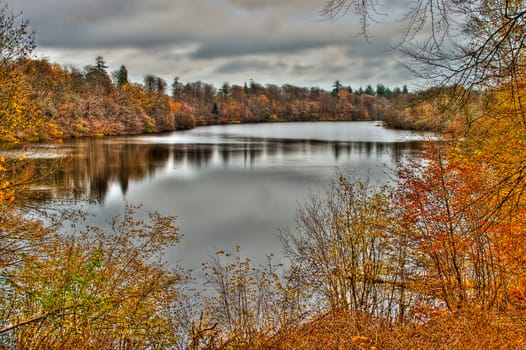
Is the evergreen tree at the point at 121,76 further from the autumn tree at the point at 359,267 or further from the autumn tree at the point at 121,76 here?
the autumn tree at the point at 359,267

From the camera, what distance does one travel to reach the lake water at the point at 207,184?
48.4 ft

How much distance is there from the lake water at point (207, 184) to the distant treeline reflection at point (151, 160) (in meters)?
0.07

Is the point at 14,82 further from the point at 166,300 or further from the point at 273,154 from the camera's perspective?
the point at 273,154

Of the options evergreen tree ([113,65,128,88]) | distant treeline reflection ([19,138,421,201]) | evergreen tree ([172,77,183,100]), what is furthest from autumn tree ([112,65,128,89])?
distant treeline reflection ([19,138,421,201])

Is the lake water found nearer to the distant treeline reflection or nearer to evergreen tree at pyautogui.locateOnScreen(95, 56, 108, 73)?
the distant treeline reflection

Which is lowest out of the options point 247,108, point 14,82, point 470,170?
point 470,170

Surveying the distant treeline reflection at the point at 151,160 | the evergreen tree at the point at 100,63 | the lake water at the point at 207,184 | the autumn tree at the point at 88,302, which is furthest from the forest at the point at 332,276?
the evergreen tree at the point at 100,63

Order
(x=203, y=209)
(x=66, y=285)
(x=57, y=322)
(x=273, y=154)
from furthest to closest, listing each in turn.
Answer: (x=273, y=154) → (x=203, y=209) → (x=66, y=285) → (x=57, y=322)

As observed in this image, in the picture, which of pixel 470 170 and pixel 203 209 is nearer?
pixel 470 170

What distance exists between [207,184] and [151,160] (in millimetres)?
11671

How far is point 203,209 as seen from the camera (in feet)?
61.9

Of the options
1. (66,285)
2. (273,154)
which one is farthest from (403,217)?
(273,154)

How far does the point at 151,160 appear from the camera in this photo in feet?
113

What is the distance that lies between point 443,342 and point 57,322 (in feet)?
19.1
